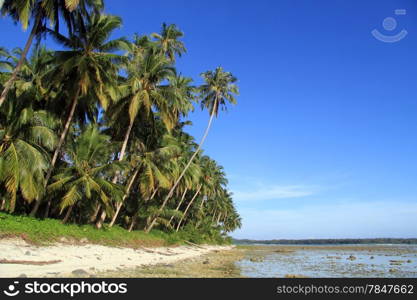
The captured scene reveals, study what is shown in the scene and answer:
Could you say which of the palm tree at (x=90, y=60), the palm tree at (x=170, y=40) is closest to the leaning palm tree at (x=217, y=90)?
the palm tree at (x=170, y=40)

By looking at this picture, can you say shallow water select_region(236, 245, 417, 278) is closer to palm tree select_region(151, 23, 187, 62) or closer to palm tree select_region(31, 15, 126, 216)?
palm tree select_region(31, 15, 126, 216)

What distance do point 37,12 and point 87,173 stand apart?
9181 mm

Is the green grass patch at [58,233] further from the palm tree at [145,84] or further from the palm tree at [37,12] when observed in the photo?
the palm tree at [37,12]

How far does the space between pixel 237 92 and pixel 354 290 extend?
2807 centimetres

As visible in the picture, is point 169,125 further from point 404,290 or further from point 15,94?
point 404,290

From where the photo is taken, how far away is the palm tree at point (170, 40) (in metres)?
32.5

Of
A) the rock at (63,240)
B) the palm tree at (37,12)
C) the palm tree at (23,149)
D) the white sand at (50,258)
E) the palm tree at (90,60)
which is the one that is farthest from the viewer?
the palm tree at (90,60)

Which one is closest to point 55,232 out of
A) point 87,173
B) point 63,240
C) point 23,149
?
point 63,240

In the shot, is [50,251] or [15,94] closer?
[50,251]

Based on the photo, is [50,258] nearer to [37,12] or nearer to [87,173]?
[87,173]

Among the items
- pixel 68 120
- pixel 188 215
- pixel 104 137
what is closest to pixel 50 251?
pixel 68 120

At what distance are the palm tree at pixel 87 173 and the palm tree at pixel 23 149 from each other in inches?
61.6

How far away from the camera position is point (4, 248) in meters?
11.8

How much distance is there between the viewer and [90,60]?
18.6m
